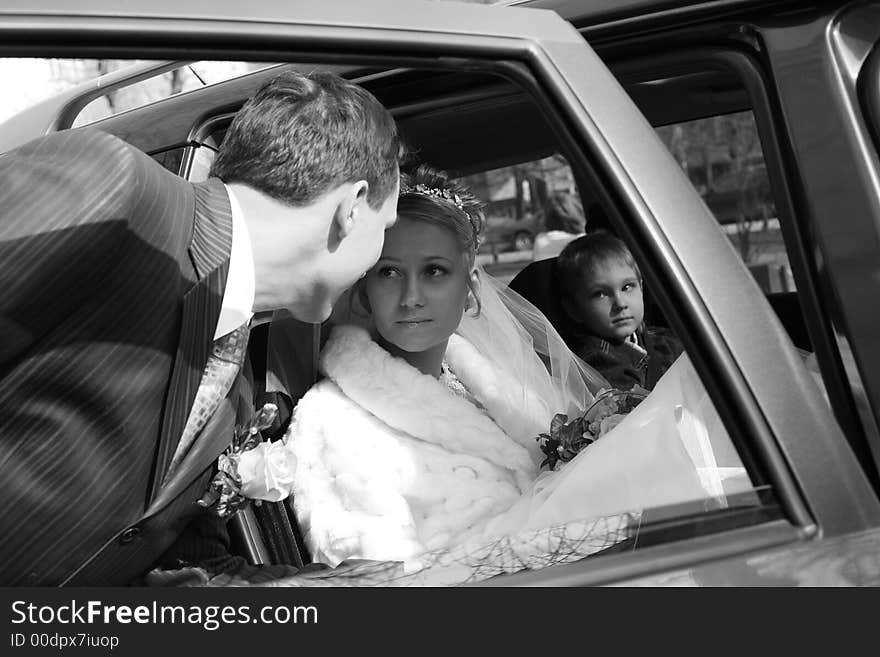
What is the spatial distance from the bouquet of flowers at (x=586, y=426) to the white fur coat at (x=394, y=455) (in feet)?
0.21

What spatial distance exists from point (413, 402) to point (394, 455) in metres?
0.15

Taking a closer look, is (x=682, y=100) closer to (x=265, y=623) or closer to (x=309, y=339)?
(x=309, y=339)

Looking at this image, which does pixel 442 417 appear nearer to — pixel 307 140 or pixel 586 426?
pixel 586 426

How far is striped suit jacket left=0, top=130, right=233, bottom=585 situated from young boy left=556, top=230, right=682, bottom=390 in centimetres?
159

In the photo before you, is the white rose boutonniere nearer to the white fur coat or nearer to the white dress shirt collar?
the white fur coat

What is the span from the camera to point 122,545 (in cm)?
130

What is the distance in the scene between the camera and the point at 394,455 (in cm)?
190

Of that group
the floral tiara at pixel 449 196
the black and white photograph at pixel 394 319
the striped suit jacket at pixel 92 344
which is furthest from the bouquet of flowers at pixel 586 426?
the striped suit jacket at pixel 92 344

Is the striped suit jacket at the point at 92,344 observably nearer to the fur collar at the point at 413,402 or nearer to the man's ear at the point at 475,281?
the fur collar at the point at 413,402

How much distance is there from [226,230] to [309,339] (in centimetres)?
71

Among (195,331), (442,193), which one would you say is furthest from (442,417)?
(195,331)

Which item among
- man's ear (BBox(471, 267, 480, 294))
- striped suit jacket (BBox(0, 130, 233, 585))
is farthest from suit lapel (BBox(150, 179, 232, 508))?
man's ear (BBox(471, 267, 480, 294))

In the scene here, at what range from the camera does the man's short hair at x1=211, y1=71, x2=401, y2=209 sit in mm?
1524

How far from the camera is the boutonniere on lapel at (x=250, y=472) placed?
158 centimetres
